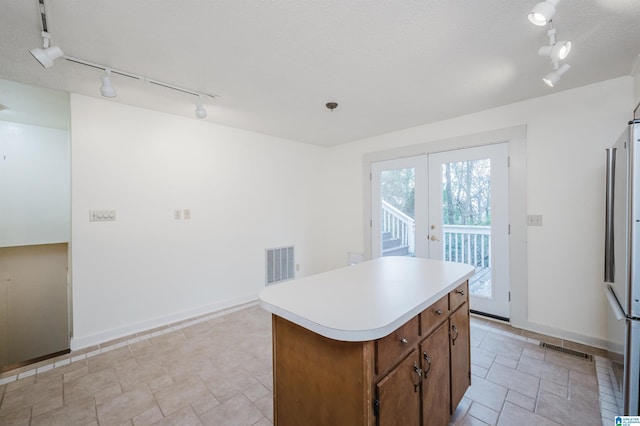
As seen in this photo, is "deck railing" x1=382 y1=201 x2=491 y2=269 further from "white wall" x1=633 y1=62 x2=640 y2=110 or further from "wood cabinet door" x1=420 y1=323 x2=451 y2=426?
"wood cabinet door" x1=420 y1=323 x2=451 y2=426

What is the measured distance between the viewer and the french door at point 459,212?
9.61ft

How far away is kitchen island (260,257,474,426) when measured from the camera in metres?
0.94

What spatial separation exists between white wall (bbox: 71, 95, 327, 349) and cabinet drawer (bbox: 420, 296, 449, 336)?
9.32 feet

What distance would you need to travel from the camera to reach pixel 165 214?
3055mm

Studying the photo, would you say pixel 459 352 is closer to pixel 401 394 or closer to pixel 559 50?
pixel 401 394

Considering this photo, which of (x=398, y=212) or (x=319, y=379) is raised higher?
(x=398, y=212)

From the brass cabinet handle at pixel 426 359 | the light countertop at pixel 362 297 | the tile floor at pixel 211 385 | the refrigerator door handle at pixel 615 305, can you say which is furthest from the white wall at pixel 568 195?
the brass cabinet handle at pixel 426 359

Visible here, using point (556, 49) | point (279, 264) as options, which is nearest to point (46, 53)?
point (556, 49)

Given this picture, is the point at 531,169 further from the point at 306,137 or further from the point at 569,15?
the point at 306,137

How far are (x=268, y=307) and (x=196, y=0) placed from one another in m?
1.63

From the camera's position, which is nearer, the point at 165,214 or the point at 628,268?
the point at 628,268

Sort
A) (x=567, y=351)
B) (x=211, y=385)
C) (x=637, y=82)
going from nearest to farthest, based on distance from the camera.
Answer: (x=211, y=385)
(x=637, y=82)
(x=567, y=351)

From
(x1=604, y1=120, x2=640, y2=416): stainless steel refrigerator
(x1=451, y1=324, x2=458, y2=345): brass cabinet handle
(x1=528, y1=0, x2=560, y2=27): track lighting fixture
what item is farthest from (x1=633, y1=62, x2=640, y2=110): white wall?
(x1=451, y1=324, x2=458, y2=345): brass cabinet handle

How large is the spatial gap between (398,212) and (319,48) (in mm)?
2544
